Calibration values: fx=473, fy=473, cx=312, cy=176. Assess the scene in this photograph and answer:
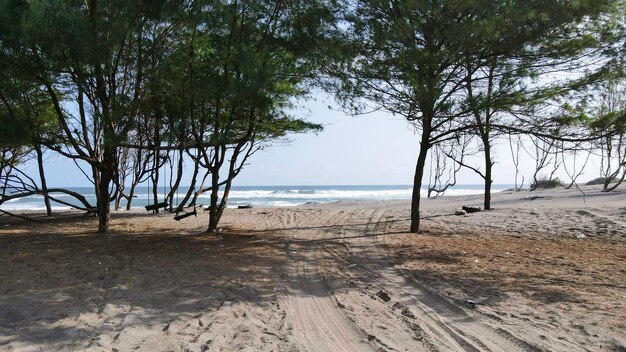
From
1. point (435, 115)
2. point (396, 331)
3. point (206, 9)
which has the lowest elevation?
point (396, 331)

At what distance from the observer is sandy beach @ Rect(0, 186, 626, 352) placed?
393 centimetres

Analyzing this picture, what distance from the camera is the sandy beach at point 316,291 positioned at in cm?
393

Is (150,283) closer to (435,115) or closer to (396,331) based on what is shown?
(396,331)

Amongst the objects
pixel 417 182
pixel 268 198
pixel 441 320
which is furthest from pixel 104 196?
pixel 268 198

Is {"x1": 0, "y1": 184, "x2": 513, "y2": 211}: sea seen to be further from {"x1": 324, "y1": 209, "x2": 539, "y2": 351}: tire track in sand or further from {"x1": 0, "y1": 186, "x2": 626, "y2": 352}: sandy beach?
{"x1": 324, "y1": 209, "x2": 539, "y2": 351}: tire track in sand

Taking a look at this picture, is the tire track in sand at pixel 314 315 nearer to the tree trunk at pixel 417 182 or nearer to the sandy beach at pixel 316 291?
the sandy beach at pixel 316 291

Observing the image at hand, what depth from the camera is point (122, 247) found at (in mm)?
8758

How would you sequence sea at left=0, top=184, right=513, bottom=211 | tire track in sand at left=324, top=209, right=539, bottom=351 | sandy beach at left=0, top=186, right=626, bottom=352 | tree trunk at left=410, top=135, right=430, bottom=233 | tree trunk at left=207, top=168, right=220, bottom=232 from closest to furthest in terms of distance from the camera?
1. tire track in sand at left=324, top=209, right=539, bottom=351
2. sandy beach at left=0, top=186, right=626, bottom=352
3. tree trunk at left=207, top=168, right=220, bottom=232
4. tree trunk at left=410, top=135, right=430, bottom=233
5. sea at left=0, top=184, right=513, bottom=211

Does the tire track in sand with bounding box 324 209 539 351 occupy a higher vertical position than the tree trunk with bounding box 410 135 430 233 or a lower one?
lower

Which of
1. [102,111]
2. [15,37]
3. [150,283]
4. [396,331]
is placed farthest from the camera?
[102,111]

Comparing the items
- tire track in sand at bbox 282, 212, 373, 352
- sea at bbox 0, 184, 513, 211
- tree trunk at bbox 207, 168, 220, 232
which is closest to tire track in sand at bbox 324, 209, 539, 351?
tire track in sand at bbox 282, 212, 373, 352

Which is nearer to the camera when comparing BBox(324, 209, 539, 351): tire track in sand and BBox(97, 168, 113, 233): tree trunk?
BBox(324, 209, 539, 351): tire track in sand

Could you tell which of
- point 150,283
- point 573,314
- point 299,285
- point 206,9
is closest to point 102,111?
point 206,9

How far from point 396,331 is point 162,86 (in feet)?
23.0
